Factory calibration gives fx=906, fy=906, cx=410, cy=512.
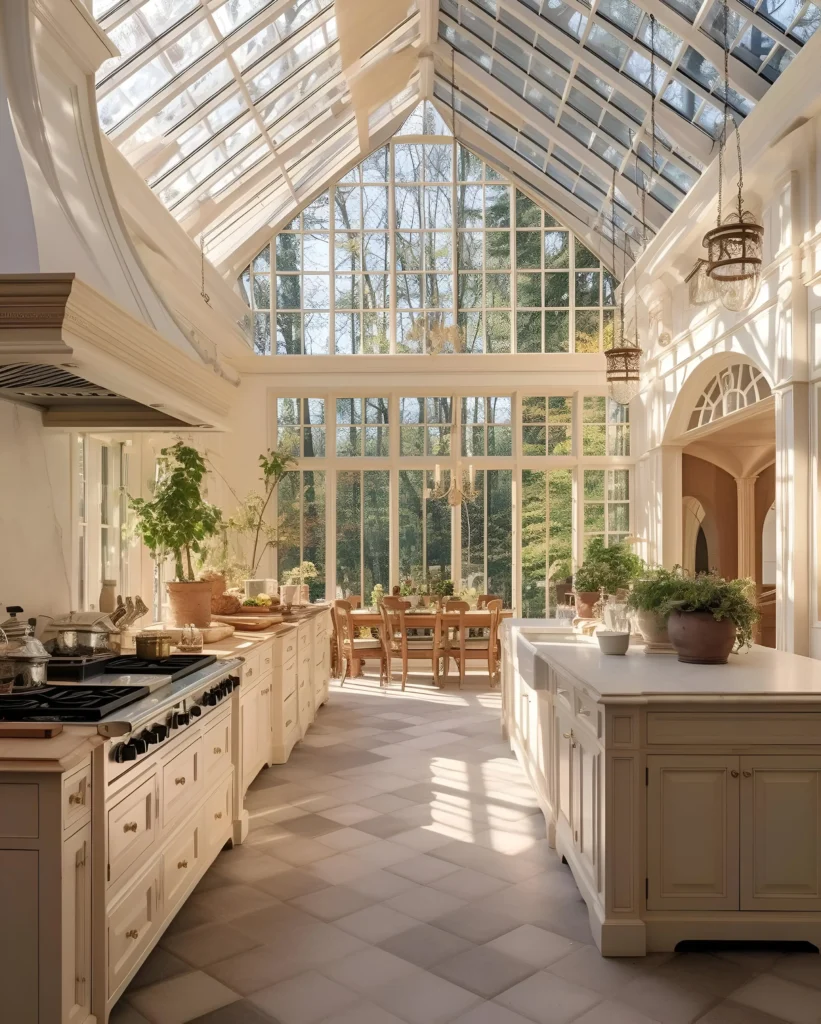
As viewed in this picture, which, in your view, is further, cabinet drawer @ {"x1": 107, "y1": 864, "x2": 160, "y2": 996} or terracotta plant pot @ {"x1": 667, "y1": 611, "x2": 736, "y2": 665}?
terracotta plant pot @ {"x1": 667, "y1": 611, "x2": 736, "y2": 665}

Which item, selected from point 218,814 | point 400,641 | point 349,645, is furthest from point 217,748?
point 400,641

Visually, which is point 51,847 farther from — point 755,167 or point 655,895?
point 755,167

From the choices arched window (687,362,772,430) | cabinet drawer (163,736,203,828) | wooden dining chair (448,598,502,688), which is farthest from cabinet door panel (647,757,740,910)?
wooden dining chair (448,598,502,688)

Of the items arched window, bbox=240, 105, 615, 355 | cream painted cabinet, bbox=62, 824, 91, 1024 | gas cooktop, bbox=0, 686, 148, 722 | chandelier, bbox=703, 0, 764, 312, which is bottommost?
cream painted cabinet, bbox=62, 824, 91, 1024

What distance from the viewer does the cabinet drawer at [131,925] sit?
289cm

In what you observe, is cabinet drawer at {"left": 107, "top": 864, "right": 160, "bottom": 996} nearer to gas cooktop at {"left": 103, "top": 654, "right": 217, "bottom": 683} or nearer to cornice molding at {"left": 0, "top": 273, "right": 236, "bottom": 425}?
gas cooktop at {"left": 103, "top": 654, "right": 217, "bottom": 683}

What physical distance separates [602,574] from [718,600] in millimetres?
1845

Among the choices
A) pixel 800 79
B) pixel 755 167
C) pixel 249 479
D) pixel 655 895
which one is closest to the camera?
pixel 655 895

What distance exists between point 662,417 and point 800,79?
15.1ft

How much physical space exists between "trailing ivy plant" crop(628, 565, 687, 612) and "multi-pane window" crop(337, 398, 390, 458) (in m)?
7.84

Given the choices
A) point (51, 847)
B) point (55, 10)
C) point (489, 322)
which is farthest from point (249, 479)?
point (51, 847)

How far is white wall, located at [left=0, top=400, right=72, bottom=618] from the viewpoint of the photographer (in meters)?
4.36

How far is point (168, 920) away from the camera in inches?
140

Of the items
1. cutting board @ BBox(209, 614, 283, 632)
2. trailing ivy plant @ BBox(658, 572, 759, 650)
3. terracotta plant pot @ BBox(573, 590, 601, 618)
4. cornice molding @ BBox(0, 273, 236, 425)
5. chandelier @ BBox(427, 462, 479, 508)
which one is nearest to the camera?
cornice molding @ BBox(0, 273, 236, 425)
